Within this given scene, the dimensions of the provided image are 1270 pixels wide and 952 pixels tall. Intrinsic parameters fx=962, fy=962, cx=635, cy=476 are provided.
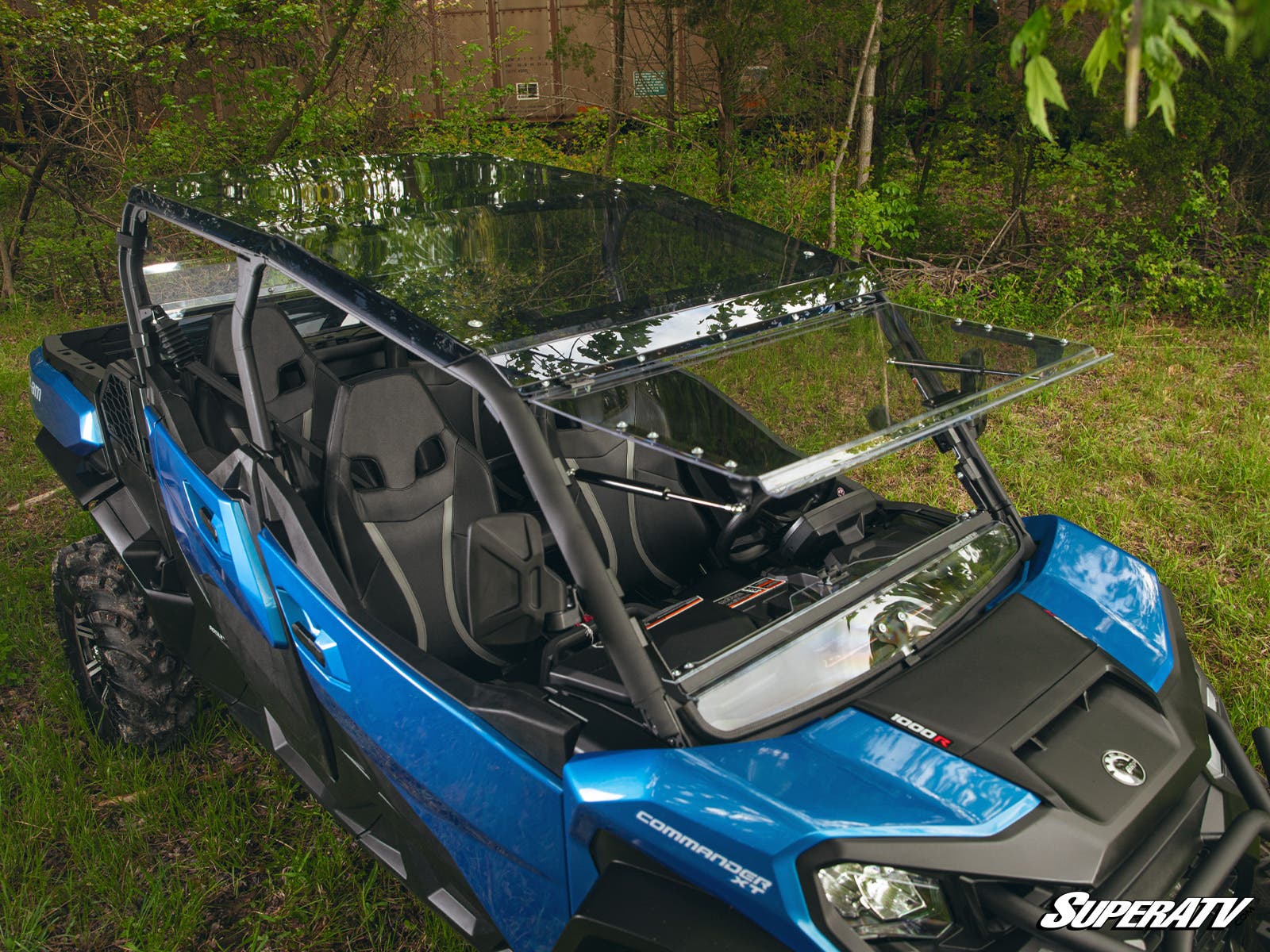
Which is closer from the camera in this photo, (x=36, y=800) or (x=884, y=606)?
(x=884, y=606)

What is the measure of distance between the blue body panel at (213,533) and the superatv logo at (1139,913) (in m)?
1.82

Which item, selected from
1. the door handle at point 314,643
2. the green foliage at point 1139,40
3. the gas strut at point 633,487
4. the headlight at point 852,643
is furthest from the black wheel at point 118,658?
the green foliage at point 1139,40

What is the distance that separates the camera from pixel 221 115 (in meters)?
7.47

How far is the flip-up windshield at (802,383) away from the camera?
1.75 m

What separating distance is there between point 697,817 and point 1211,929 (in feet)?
3.02

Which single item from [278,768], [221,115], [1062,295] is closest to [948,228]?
[1062,295]

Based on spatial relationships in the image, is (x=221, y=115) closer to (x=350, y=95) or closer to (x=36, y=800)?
(x=350, y=95)

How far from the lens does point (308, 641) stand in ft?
7.61

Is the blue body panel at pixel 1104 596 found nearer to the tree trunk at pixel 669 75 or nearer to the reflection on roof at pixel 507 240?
→ the reflection on roof at pixel 507 240

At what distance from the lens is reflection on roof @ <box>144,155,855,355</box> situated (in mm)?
2072

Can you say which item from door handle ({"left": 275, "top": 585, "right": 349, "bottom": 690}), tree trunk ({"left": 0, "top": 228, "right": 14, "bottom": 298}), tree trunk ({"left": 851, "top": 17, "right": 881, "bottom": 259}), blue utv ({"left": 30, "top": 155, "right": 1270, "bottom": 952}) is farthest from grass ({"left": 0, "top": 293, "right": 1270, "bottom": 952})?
tree trunk ({"left": 0, "top": 228, "right": 14, "bottom": 298})

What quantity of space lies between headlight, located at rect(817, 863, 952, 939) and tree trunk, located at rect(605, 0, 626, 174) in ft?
21.3

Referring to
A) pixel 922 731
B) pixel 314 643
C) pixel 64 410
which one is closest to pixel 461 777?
pixel 314 643

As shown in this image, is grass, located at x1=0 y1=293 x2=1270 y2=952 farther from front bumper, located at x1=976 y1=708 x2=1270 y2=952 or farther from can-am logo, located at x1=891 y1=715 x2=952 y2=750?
front bumper, located at x1=976 y1=708 x2=1270 y2=952
